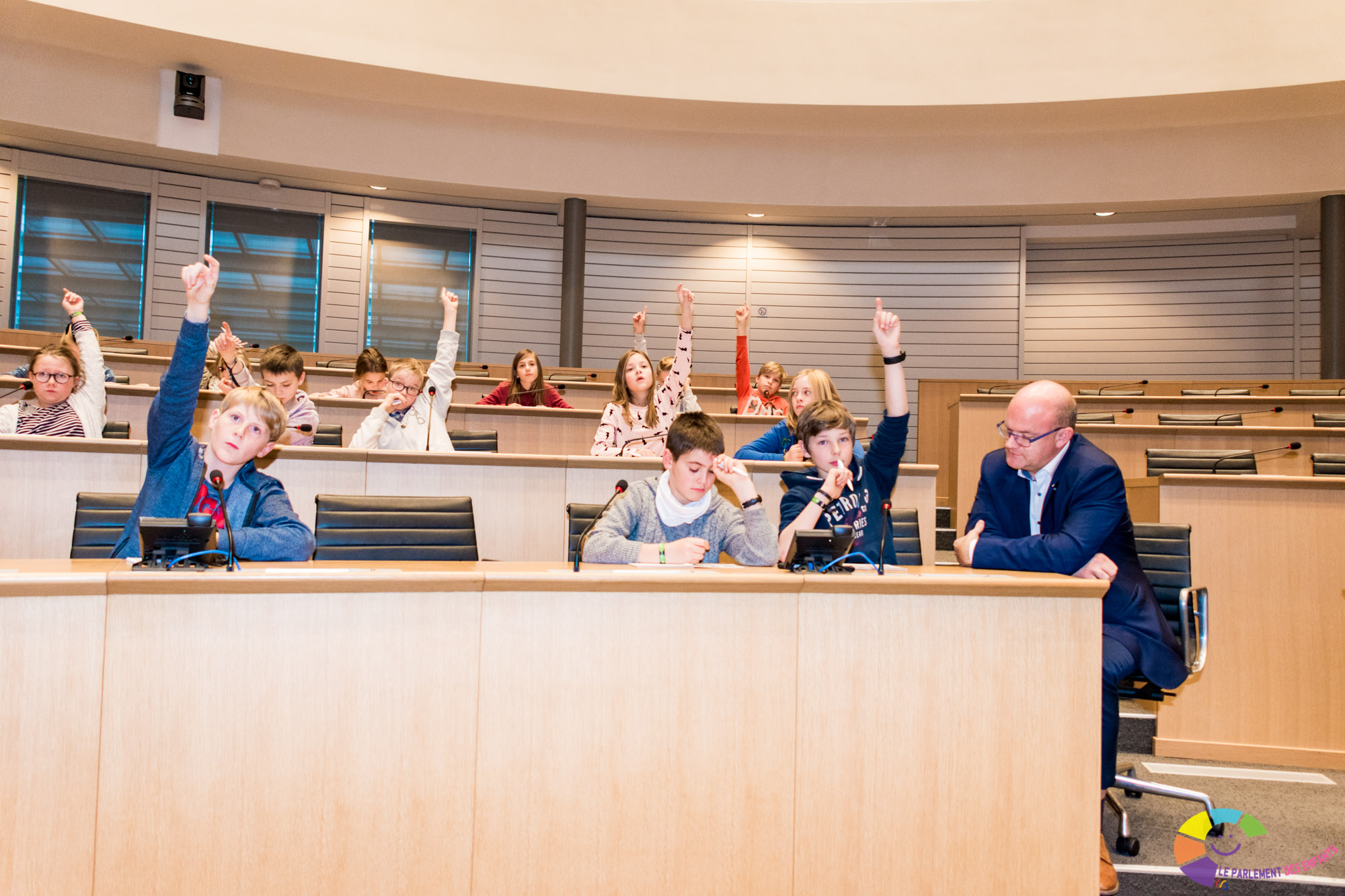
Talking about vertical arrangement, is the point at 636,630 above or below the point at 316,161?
A: below

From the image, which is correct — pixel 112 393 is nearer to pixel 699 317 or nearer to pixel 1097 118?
pixel 699 317

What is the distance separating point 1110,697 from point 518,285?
26.6 ft

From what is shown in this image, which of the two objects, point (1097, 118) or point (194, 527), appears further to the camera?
point (1097, 118)

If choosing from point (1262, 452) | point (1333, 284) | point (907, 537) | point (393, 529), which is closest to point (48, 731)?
point (393, 529)

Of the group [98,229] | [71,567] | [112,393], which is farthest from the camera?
[98,229]

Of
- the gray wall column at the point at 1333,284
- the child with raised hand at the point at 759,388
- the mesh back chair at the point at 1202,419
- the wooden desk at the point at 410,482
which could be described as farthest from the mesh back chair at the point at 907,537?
the gray wall column at the point at 1333,284

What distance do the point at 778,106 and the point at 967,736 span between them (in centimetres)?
688

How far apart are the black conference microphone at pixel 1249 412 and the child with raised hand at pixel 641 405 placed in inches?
167

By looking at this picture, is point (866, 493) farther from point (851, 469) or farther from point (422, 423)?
point (422, 423)

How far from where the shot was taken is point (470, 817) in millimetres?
1890

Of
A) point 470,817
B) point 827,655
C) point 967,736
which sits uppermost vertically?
point 827,655

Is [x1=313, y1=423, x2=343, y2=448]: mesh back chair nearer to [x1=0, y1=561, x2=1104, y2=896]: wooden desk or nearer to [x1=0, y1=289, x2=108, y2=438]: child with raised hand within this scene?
[x1=0, y1=289, x2=108, y2=438]: child with raised hand

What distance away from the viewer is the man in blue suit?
251 centimetres

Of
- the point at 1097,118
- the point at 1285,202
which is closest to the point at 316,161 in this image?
the point at 1097,118
